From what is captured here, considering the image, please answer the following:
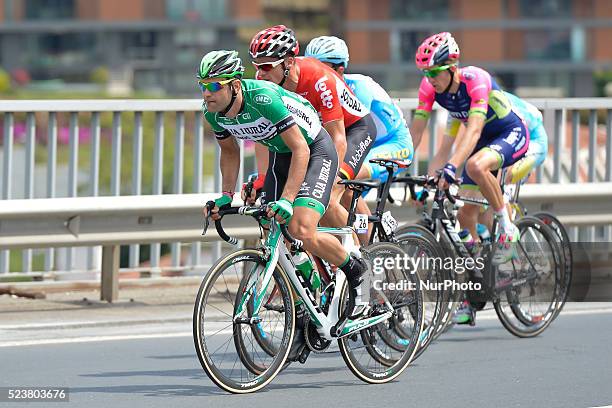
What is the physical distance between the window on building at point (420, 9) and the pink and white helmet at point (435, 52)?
98.3 metres

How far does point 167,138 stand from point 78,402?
41.5 metres

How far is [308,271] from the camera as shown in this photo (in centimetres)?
848

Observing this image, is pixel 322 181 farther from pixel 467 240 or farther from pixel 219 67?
pixel 467 240

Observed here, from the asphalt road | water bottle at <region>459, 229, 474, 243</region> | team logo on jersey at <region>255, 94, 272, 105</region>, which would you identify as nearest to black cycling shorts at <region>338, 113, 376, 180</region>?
water bottle at <region>459, 229, 474, 243</region>

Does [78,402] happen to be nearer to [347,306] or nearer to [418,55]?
[347,306]

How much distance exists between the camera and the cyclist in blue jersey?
10234 millimetres

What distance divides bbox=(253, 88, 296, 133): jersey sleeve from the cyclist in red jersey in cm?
64

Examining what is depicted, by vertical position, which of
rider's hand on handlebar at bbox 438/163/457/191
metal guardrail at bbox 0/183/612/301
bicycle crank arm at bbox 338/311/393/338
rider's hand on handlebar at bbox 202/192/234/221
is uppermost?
rider's hand on handlebar at bbox 438/163/457/191

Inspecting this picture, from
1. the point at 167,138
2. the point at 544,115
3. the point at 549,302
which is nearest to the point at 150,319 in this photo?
the point at 549,302

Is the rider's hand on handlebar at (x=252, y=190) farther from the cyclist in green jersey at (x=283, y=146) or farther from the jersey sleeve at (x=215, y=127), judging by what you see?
the jersey sleeve at (x=215, y=127)

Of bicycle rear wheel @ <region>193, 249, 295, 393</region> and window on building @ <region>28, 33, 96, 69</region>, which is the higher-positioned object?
window on building @ <region>28, 33, 96, 69</region>

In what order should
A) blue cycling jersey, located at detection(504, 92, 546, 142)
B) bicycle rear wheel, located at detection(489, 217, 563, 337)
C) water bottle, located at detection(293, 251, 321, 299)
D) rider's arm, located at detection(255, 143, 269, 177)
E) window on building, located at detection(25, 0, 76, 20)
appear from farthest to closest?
window on building, located at detection(25, 0, 76, 20) → blue cycling jersey, located at detection(504, 92, 546, 142) → bicycle rear wheel, located at detection(489, 217, 563, 337) → rider's arm, located at detection(255, 143, 269, 177) → water bottle, located at detection(293, 251, 321, 299)

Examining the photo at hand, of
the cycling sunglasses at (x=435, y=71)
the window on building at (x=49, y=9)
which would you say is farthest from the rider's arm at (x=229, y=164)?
the window on building at (x=49, y=9)

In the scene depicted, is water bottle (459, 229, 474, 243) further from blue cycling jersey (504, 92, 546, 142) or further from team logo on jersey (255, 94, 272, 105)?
team logo on jersey (255, 94, 272, 105)
